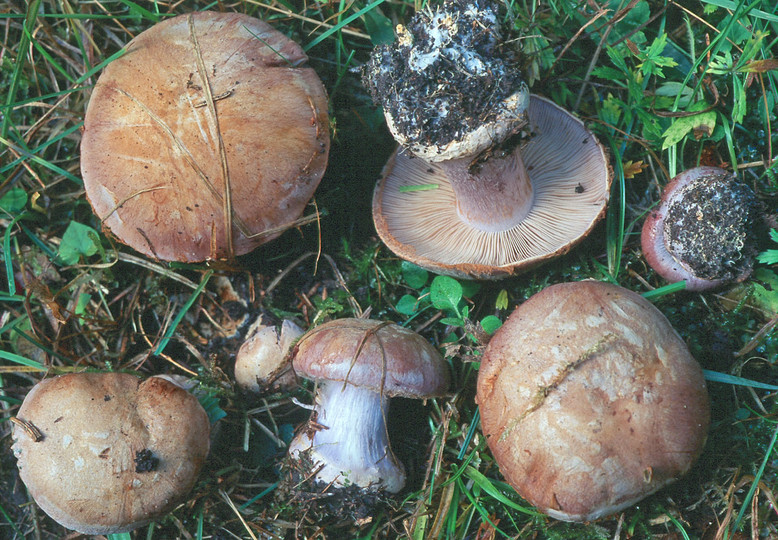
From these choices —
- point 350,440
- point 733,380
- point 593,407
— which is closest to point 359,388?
point 350,440

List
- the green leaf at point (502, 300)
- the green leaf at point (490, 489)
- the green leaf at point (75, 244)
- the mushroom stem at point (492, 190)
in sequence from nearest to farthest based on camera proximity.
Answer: the mushroom stem at point (492, 190)
the green leaf at point (490, 489)
the green leaf at point (502, 300)
the green leaf at point (75, 244)

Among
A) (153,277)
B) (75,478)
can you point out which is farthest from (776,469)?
(153,277)

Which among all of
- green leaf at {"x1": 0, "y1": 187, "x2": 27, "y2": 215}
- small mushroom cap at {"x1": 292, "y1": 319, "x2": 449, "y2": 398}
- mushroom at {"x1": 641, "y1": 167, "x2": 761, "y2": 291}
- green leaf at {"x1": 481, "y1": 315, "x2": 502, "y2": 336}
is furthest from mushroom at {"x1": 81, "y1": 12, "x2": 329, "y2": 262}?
mushroom at {"x1": 641, "y1": 167, "x2": 761, "y2": 291}

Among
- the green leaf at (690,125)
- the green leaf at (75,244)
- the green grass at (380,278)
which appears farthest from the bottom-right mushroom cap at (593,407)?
the green leaf at (75,244)

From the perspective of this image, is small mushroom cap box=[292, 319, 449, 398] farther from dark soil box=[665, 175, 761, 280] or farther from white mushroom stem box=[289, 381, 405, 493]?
dark soil box=[665, 175, 761, 280]

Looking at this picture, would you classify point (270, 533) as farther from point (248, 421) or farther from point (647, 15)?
point (647, 15)

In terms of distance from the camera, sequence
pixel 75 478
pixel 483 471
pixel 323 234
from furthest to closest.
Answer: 1. pixel 323 234
2. pixel 483 471
3. pixel 75 478

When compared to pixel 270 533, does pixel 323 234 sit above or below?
above

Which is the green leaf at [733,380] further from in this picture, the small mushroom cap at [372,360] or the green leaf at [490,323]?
the small mushroom cap at [372,360]
